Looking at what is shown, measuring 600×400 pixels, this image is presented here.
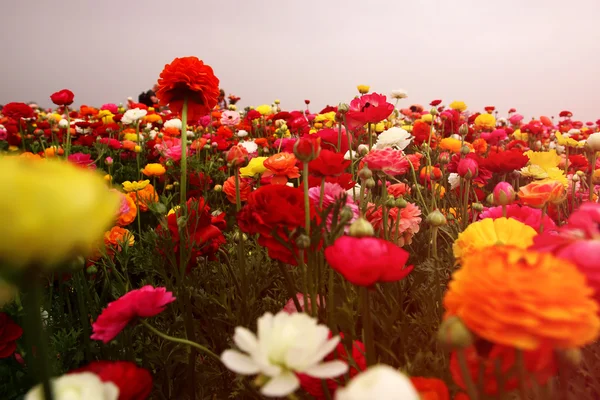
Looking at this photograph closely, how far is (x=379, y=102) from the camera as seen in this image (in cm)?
126

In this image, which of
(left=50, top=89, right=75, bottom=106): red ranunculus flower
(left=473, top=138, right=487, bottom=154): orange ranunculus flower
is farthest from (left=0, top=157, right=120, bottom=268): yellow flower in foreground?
(left=473, top=138, right=487, bottom=154): orange ranunculus flower

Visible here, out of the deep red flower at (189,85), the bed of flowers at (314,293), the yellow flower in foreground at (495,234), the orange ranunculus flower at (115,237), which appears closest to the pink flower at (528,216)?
the bed of flowers at (314,293)

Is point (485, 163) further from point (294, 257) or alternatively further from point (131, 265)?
point (131, 265)

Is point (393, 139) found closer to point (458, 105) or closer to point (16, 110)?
point (458, 105)

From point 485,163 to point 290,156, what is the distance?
0.78 m

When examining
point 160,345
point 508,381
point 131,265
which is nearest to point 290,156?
point 160,345

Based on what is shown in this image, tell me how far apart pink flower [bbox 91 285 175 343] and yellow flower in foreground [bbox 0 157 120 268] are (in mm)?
343

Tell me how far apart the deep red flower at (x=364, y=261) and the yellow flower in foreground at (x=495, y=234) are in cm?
16

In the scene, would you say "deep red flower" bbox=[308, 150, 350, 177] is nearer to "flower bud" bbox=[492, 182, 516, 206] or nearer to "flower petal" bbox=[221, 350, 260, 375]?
"flower bud" bbox=[492, 182, 516, 206]

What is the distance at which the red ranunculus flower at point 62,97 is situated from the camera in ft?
7.08

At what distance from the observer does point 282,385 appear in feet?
1.05

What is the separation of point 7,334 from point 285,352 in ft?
2.27

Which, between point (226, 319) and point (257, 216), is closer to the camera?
point (257, 216)

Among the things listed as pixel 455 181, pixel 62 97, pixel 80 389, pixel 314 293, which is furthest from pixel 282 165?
pixel 62 97
